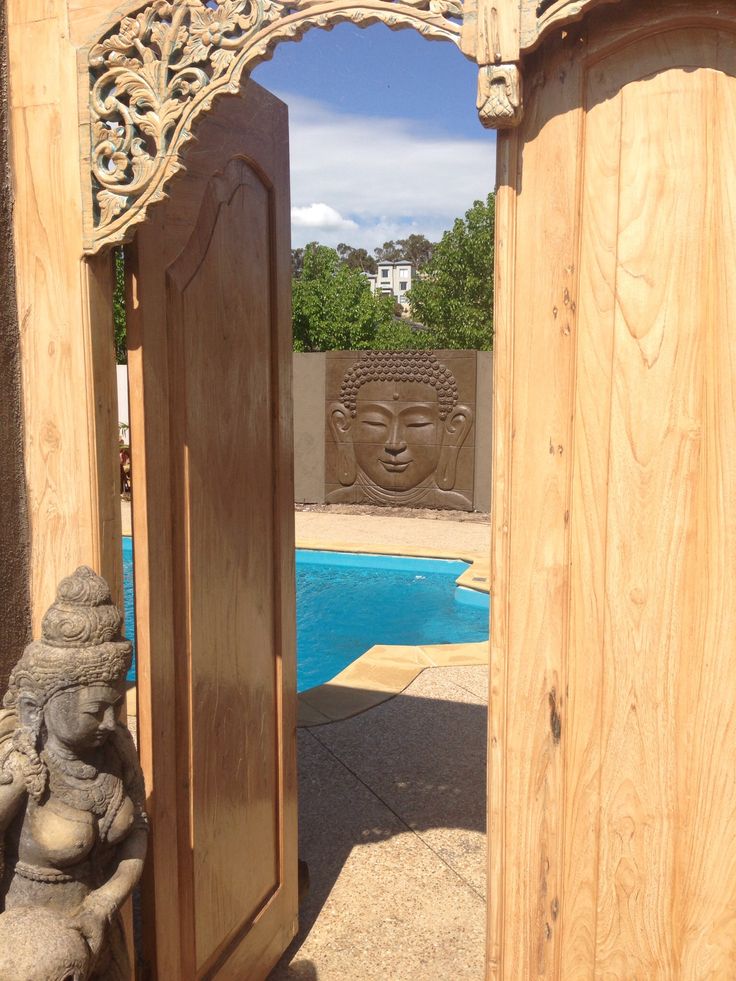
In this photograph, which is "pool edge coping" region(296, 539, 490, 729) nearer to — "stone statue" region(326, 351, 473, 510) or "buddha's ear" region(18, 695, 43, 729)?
"buddha's ear" region(18, 695, 43, 729)

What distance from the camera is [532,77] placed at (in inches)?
86.6

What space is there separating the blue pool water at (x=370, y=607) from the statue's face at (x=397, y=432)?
2710 millimetres

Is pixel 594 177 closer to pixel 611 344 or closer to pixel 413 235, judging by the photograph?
pixel 611 344

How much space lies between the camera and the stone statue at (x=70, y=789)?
1.91 meters

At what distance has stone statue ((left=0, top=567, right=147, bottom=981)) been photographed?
75.3 inches

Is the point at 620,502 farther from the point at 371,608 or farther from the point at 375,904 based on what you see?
the point at 371,608

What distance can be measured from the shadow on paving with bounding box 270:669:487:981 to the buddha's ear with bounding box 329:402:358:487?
25.0ft

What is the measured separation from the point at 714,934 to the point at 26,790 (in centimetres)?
175

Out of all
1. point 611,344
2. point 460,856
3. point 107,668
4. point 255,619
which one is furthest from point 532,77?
point 460,856

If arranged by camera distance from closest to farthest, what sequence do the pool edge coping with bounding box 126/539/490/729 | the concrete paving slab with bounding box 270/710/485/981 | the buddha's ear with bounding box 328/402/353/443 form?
the concrete paving slab with bounding box 270/710/485/981 < the pool edge coping with bounding box 126/539/490/729 < the buddha's ear with bounding box 328/402/353/443

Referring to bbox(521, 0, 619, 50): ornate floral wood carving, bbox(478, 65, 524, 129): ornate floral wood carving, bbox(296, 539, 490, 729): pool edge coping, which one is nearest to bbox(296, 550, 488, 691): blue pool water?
bbox(296, 539, 490, 729): pool edge coping

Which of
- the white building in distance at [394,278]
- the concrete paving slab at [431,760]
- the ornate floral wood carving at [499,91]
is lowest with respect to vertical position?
the concrete paving slab at [431,760]

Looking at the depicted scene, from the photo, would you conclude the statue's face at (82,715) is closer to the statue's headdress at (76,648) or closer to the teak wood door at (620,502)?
the statue's headdress at (76,648)

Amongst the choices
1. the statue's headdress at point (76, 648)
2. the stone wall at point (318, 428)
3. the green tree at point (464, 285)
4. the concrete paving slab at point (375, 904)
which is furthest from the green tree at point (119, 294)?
the green tree at point (464, 285)
